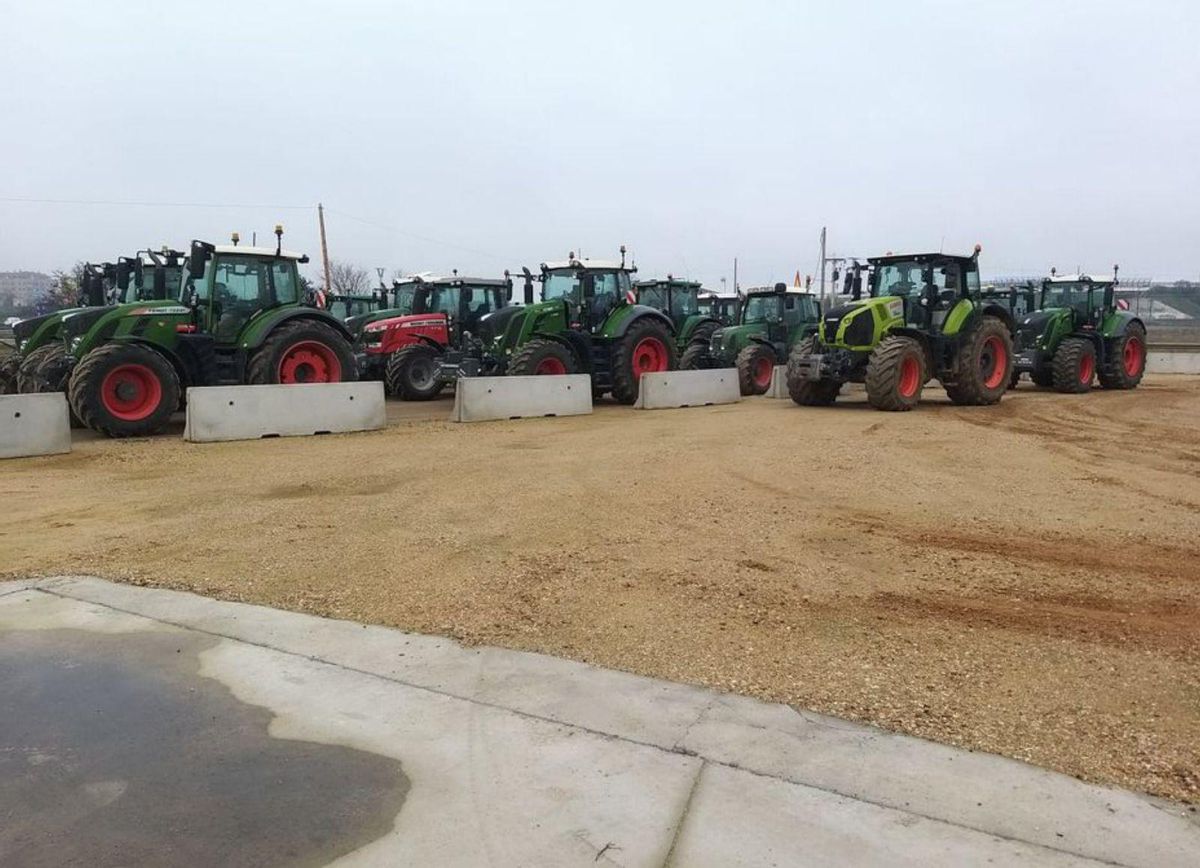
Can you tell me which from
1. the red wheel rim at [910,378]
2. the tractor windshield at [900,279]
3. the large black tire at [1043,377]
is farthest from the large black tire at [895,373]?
the large black tire at [1043,377]

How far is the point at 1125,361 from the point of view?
1962 centimetres

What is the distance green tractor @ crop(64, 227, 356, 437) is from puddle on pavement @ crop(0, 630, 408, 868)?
8156 mm

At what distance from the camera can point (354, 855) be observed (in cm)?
259

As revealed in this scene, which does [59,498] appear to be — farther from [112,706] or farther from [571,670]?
[571,670]

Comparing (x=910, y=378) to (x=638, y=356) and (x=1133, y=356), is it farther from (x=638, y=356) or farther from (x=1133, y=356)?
(x=1133, y=356)

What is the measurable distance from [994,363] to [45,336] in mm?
16079

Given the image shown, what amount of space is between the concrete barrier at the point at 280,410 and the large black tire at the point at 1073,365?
14.3 meters

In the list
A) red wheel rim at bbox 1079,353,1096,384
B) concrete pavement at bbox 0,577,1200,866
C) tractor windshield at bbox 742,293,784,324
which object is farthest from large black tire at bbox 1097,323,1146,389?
concrete pavement at bbox 0,577,1200,866

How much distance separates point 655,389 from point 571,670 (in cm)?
1231

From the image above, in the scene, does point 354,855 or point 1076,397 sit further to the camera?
point 1076,397

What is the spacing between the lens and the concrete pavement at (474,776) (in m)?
2.59

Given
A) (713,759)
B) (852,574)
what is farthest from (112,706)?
(852,574)

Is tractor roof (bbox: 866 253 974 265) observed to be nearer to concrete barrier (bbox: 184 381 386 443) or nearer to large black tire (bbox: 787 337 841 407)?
large black tire (bbox: 787 337 841 407)

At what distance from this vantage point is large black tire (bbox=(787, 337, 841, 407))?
1509 centimetres
